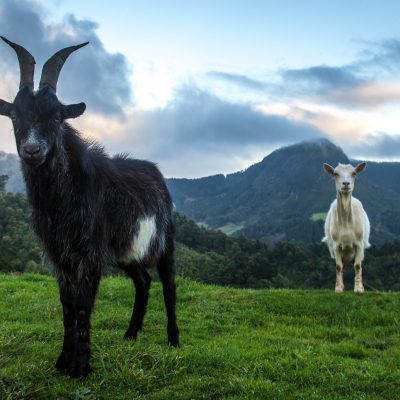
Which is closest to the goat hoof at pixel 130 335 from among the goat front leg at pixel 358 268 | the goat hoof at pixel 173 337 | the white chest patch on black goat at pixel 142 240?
the goat hoof at pixel 173 337

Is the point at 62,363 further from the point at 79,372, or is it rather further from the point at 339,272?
the point at 339,272

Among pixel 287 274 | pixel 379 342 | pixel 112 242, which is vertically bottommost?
pixel 287 274

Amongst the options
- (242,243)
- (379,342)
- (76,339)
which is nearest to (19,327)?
(76,339)

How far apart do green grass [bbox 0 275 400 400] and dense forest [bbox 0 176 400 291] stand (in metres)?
39.2

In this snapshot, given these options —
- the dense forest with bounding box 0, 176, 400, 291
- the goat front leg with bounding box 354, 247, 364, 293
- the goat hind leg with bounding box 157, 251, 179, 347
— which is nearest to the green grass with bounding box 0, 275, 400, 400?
the goat hind leg with bounding box 157, 251, 179, 347

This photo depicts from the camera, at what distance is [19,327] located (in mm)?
8641

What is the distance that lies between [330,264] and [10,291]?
74.9 m

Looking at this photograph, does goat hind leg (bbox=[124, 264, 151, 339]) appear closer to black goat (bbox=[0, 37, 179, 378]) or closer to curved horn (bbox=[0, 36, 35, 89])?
black goat (bbox=[0, 37, 179, 378])

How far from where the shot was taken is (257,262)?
69188mm

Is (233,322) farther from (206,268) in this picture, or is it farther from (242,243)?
(242,243)

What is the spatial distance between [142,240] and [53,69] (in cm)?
277

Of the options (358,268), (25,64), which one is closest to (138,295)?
(25,64)

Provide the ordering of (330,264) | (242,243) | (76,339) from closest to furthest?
(76,339)
(330,264)
(242,243)

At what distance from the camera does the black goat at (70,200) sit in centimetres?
580
